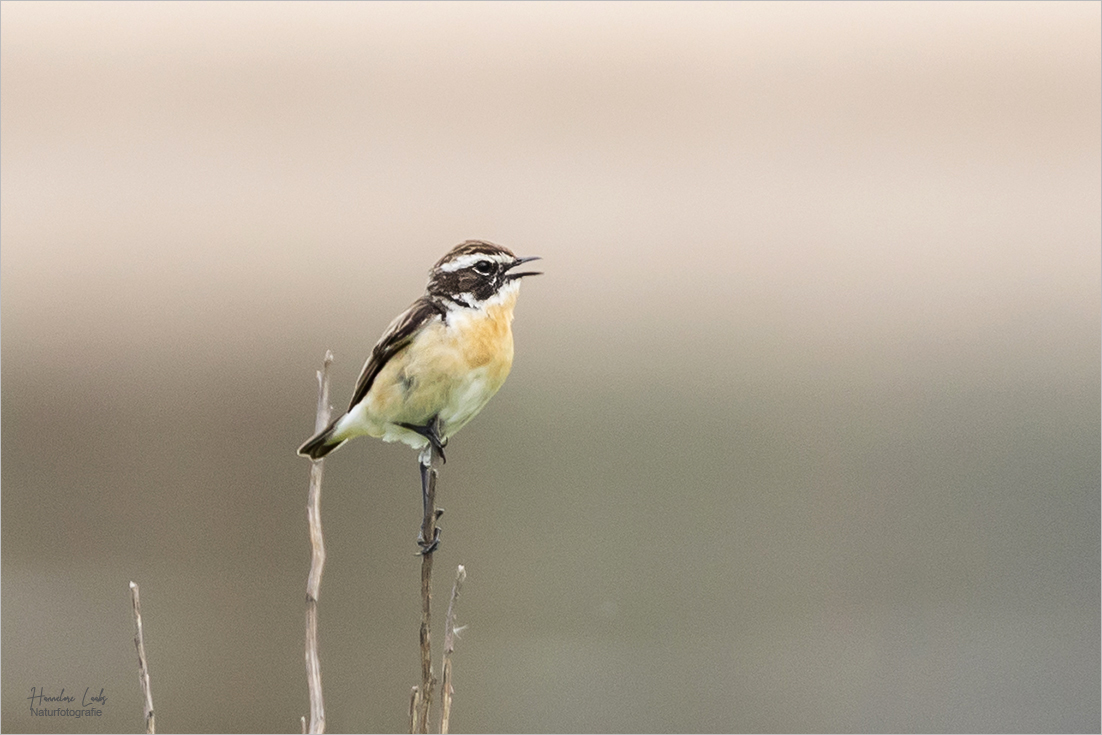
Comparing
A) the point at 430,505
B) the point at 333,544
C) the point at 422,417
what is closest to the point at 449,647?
the point at 430,505

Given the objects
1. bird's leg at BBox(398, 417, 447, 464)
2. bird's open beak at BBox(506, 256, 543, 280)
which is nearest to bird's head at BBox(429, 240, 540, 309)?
bird's open beak at BBox(506, 256, 543, 280)

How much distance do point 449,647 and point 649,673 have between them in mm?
1991

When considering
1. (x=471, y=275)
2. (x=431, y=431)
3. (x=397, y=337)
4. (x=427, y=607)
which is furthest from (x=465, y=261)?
(x=427, y=607)

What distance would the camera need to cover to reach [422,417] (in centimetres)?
139

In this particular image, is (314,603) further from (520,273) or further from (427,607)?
(520,273)

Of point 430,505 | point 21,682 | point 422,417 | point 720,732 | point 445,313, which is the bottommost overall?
point 720,732

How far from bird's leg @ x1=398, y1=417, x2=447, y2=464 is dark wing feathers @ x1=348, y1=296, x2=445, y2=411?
0.09 meters

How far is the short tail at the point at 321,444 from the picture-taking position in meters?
1.30

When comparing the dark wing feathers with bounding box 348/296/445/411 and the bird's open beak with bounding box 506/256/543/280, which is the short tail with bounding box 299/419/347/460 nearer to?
the dark wing feathers with bounding box 348/296/445/411

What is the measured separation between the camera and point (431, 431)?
139 cm

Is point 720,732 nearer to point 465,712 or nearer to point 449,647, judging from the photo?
point 465,712

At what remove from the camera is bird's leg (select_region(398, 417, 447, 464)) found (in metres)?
1.38

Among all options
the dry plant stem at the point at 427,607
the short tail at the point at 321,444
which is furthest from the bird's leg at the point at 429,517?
the short tail at the point at 321,444

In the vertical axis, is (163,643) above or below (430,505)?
below
